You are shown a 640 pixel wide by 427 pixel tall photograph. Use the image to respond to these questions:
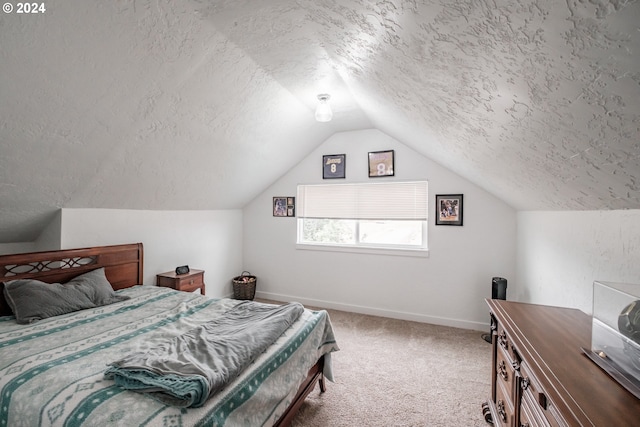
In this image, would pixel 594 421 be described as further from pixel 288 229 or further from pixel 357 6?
pixel 288 229

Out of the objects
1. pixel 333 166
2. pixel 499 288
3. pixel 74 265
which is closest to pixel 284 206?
pixel 333 166

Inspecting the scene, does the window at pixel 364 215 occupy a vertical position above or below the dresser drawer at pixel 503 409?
above

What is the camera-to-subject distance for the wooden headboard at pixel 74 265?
2.24 metres

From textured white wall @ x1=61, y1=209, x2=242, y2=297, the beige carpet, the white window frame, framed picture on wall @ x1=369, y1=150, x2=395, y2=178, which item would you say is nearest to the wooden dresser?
the beige carpet

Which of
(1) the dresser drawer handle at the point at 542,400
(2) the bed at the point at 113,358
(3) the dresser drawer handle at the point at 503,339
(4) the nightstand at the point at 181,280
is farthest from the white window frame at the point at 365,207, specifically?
(1) the dresser drawer handle at the point at 542,400

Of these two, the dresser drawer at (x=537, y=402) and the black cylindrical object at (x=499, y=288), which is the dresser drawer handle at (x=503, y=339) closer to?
the dresser drawer at (x=537, y=402)

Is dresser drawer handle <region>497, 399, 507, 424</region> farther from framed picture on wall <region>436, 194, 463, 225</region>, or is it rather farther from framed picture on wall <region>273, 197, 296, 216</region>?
framed picture on wall <region>273, 197, 296, 216</region>

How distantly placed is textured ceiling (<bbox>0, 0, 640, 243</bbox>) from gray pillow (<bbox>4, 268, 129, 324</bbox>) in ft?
2.18

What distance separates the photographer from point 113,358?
148 cm

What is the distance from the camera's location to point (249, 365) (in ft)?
4.83

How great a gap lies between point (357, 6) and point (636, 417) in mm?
1649

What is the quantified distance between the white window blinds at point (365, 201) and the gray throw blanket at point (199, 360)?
2227 millimetres

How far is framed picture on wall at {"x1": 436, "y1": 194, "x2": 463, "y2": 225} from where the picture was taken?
11.2 ft

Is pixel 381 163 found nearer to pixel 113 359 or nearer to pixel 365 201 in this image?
pixel 365 201
